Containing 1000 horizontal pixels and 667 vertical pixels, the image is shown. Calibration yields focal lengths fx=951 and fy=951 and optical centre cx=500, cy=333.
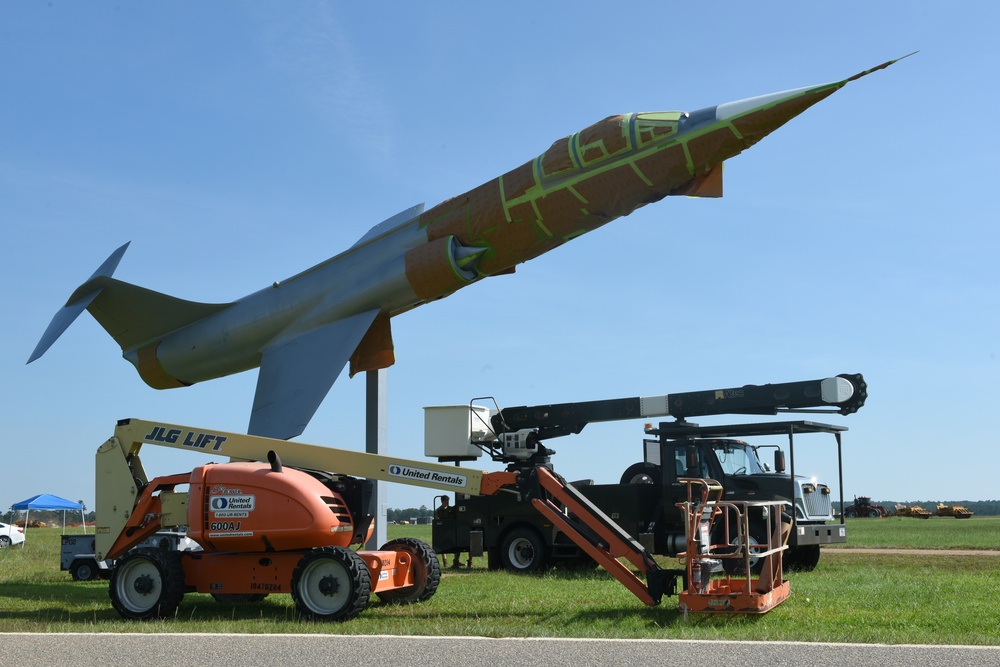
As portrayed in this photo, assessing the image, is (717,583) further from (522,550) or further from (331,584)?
(522,550)

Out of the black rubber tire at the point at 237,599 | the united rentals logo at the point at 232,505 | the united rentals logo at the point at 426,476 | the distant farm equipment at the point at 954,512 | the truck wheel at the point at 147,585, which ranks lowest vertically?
the distant farm equipment at the point at 954,512

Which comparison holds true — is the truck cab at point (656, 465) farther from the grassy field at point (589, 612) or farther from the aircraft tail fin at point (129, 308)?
the aircraft tail fin at point (129, 308)

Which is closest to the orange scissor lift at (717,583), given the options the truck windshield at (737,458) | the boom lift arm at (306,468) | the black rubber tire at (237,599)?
the boom lift arm at (306,468)

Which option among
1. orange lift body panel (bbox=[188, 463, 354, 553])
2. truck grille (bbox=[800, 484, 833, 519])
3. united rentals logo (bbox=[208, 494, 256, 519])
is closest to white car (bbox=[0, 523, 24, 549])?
orange lift body panel (bbox=[188, 463, 354, 553])

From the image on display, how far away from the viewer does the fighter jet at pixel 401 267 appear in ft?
45.1

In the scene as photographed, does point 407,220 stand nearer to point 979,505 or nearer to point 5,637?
point 5,637

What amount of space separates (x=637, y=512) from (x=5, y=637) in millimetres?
9966

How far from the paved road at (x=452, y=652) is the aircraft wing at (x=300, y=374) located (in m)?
7.65

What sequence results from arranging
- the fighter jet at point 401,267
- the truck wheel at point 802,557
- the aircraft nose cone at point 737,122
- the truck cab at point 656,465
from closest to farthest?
the aircraft nose cone at point 737,122 < the fighter jet at point 401,267 < the truck cab at point 656,465 < the truck wheel at point 802,557

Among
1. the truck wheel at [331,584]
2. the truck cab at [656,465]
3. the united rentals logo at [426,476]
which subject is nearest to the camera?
the truck wheel at [331,584]

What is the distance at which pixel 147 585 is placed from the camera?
10.6 m

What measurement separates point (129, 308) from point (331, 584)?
10762 millimetres

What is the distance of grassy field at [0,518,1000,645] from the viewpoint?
8555 mm

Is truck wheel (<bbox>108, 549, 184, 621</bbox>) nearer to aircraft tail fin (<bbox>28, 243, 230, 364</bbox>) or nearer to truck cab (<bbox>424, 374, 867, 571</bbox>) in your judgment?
truck cab (<bbox>424, 374, 867, 571</bbox>)
